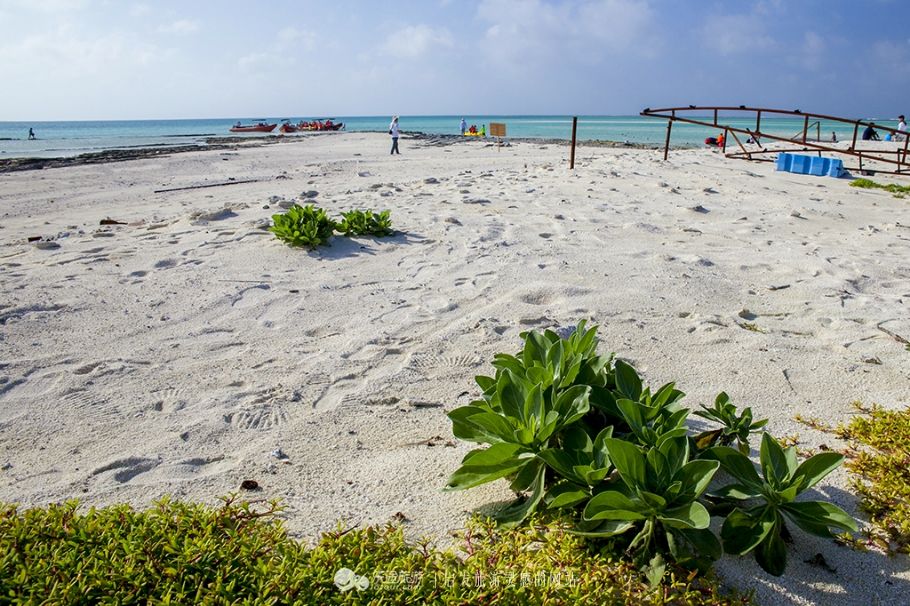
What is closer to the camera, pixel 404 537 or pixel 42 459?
pixel 404 537

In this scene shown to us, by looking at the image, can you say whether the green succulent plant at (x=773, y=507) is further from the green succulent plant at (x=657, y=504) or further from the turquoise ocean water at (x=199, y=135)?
the turquoise ocean water at (x=199, y=135)

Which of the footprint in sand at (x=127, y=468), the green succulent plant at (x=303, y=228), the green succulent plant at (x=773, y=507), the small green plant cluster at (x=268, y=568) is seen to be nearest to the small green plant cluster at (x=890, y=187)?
the green succulent plant at (x=303, y=228)

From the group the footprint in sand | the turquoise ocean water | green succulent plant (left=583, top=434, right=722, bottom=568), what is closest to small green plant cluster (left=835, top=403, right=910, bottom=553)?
Result: green succulent plant (left=583, top=434, right=722, bottom=568)

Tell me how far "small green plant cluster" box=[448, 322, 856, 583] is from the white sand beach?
0.18 m

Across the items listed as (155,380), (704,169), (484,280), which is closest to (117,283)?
(155,380)

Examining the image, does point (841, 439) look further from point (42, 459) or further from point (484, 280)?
point (42, 459)

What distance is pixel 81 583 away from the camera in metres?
1.35

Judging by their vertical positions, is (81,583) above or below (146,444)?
above

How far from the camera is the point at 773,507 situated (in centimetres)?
173

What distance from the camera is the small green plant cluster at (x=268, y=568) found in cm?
138

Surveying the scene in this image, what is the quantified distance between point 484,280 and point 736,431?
8.52 feet

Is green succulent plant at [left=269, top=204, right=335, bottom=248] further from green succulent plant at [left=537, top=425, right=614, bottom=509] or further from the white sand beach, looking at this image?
green succulent plant at [left=537, top=425, right=614, bottom=509]

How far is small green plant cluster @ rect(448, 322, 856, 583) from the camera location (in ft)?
5.38

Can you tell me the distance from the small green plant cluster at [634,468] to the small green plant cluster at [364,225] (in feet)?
12.4
